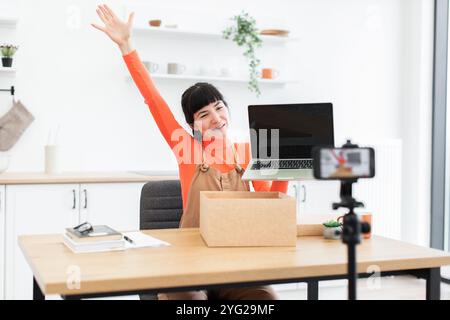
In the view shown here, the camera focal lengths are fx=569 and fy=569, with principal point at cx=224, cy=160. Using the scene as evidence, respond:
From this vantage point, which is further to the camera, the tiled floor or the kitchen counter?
the tiled floor

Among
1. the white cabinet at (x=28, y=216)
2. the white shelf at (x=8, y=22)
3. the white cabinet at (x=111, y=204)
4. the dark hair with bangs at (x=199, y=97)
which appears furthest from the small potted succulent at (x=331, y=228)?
the white shelf at (x=8, y=22)

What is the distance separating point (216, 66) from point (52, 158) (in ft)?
4.44

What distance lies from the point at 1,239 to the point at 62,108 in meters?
1.01

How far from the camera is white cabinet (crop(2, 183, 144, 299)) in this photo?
3.21m

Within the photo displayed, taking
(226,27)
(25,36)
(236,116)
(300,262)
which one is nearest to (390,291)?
(236,116)

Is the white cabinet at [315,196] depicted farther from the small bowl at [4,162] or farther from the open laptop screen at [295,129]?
the small bowl at [4,162]

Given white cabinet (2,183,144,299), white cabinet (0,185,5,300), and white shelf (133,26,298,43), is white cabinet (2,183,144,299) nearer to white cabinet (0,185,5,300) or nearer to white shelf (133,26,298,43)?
white cabinet (0,185,5,300)

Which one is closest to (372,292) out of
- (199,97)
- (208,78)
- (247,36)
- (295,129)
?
(208,78)

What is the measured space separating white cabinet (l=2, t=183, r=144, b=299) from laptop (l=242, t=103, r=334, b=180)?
4.86ft

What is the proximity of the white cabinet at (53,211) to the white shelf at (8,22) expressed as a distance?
1.09m

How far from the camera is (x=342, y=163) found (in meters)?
1.22

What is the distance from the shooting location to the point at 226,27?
4.12m

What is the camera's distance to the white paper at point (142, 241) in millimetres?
1730

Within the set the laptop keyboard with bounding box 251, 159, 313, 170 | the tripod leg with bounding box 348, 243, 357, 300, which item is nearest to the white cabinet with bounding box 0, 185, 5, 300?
the laptop keyboard with bounding box 251, 159, 313, 170
